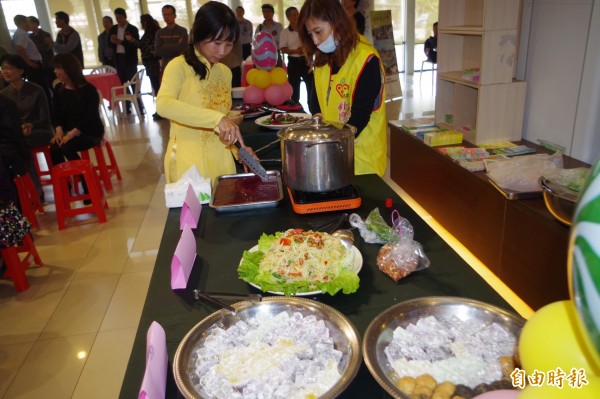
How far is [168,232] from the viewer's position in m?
1.56

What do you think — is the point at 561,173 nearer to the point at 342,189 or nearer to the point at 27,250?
the point at 342,189

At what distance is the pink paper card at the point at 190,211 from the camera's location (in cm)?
153

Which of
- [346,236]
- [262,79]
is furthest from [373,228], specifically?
[262,79]

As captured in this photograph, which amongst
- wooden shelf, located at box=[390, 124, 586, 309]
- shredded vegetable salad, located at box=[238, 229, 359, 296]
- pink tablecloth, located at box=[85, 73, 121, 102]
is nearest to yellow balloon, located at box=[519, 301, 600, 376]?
shredded vegetable salad, located at box=[238, 229, 359, 296]

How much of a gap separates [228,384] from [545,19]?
2681 mm

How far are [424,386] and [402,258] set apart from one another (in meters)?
0.44

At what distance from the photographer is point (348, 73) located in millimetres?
2086

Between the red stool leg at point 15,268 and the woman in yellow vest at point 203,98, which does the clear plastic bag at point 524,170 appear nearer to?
the woman in yellow vest at point 203,98

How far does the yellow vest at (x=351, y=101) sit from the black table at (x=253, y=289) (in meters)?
0.61

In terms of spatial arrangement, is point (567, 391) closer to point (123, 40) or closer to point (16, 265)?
point (16, 265)

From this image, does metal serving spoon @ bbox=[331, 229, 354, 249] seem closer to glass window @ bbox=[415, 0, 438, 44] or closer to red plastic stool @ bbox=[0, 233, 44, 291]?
red plastic stool @ bbox=[0, 233, 44, 291]

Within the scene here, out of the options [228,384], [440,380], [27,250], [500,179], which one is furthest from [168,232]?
[27,250]

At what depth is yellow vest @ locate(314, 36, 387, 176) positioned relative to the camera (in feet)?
6.75

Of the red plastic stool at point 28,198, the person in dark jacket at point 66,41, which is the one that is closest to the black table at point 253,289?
the red plastic stool at point 28,198
